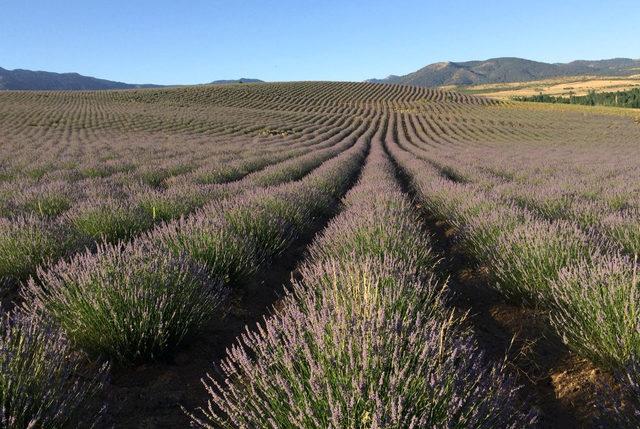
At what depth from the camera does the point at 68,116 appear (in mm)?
37000

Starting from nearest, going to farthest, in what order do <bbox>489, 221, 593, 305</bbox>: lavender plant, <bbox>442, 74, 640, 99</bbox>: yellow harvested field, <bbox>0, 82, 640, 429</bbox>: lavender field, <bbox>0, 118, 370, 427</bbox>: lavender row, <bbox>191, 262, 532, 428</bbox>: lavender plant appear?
<bbox>191, 262, 532, 428</bbox>: lavender plant → <bbox>0, 82, 640, 429</bbox>: lavender field → <bbox>0, 118, 370, 427</bbox>: lavender row → <bbox>489, 221, 593, 305</bbox>: lavender plant → <bbox>442, 74, 640, 99</bbox>: yellow harvested field

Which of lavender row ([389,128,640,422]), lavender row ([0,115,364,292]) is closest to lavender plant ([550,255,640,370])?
lavender row ([389,128,640,422])

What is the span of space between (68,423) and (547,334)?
3.09m

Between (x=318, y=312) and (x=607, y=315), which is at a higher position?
(x=318, y=312)

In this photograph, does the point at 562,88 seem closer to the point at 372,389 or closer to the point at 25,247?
the point at 25,247

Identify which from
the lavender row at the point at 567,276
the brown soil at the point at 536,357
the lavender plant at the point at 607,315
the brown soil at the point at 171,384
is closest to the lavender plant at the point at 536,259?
the lavender row at the point at 567,276

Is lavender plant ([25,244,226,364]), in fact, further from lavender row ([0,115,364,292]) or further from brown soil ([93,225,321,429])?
lavender row ([0,115,364,292])

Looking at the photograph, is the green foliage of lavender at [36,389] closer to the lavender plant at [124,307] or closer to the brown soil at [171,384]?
the brown soil at [171,384]

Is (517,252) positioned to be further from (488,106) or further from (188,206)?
(488,106)

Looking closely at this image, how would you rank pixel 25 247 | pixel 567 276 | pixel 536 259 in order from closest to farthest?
1. pixel 567 276
2. pixel 536 259
3. pixel 25 247

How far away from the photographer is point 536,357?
2.85 meters

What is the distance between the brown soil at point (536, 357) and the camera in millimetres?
2311

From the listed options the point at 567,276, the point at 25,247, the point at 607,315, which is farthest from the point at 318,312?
the point at 25,247

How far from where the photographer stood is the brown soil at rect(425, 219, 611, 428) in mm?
2311
